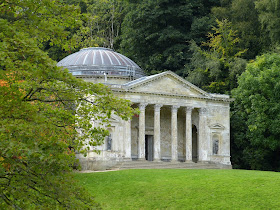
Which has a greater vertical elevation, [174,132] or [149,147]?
[174,132]

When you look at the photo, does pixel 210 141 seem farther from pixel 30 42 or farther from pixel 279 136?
pixel 30 42

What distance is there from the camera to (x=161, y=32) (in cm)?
5922

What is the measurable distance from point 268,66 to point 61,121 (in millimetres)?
34654

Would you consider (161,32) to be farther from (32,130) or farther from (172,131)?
(32,130)

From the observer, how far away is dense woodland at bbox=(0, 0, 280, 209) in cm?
1248

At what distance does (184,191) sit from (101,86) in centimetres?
1459

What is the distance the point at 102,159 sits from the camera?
40219 millimetres

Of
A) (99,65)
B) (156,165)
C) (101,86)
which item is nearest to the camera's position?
(101,86)

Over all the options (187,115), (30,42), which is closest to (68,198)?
(30,42)

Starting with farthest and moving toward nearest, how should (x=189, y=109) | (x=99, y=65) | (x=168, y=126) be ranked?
(x=99, y=65)
(x=168, y=126)
(x=189, y=109)

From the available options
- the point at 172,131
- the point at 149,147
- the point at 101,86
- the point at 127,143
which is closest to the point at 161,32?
the point at 149,147

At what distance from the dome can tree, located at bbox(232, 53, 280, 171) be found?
11.0 m

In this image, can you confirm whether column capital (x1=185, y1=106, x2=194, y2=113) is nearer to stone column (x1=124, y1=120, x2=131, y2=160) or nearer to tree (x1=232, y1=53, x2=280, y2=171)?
tree (x1=232, y1=53, x2=280, y2=171)

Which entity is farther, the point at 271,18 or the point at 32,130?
the point at 271,18
